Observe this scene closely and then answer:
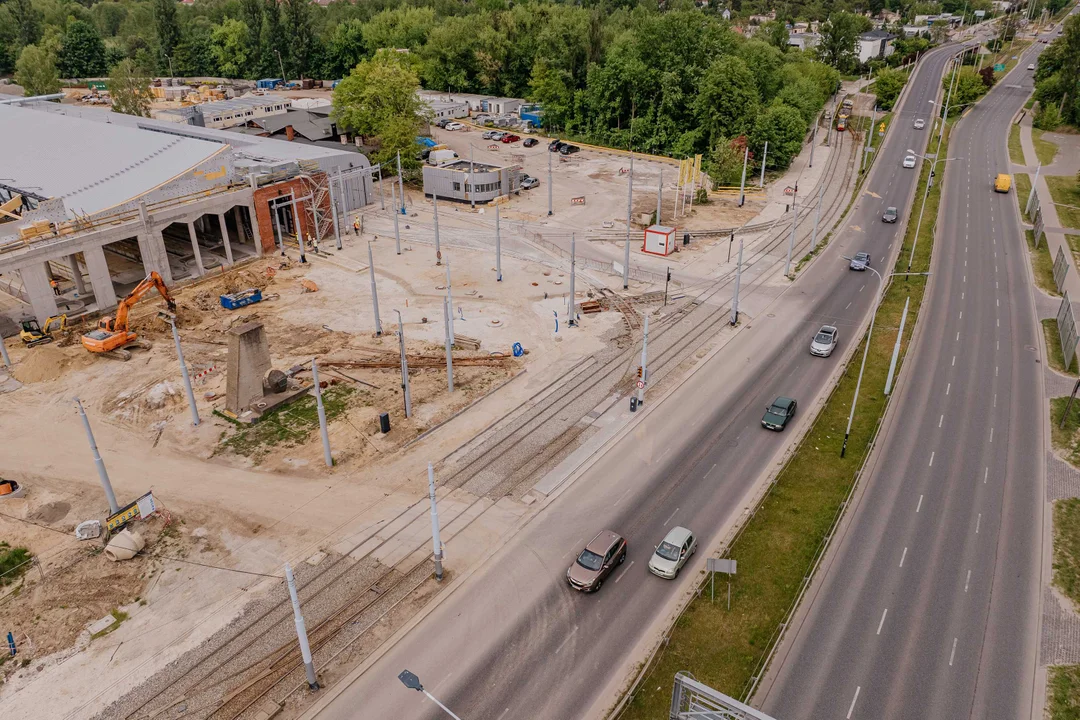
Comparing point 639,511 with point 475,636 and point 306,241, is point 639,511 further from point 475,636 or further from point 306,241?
point 306,241

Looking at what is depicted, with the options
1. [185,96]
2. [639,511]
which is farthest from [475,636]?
[185,96]

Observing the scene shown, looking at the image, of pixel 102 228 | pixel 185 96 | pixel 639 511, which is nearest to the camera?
pixel 639 511

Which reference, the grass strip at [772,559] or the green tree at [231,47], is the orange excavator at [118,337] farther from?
the green tree at [231,47]

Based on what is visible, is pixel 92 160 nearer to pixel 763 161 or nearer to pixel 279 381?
pixel 279 381

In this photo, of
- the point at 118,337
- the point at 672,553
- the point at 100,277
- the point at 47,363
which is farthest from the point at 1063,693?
the point at 100,277

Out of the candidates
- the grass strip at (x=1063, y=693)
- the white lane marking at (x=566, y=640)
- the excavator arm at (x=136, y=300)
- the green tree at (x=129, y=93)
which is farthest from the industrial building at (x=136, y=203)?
the grass strip at (x=1063, y=693)

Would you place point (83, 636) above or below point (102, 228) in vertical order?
below

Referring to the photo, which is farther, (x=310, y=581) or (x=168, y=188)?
(x=168, y=188)
